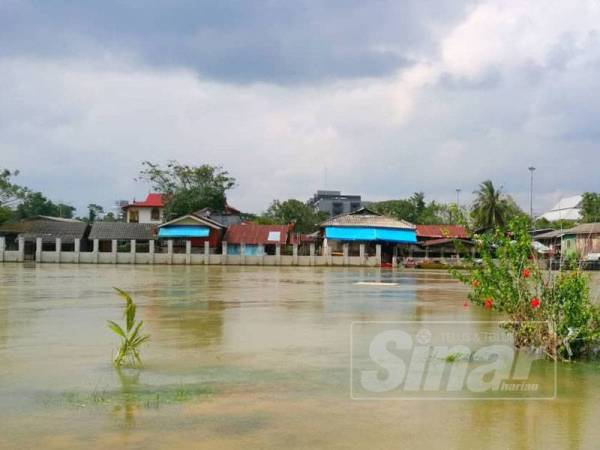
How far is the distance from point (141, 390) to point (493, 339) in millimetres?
6087

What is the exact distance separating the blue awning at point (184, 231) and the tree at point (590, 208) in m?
35.6

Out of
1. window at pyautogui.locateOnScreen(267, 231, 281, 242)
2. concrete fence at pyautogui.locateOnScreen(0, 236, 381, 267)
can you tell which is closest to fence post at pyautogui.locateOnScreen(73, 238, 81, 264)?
concrete fence at pyautogui.locateOnScreen(0, 236, 381, 267)

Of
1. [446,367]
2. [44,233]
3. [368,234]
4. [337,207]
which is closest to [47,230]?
[44,233]

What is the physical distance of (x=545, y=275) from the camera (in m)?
9.71

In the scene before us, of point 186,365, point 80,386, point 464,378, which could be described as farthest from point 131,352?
point 464,378

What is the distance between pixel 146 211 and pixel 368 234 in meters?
25.9

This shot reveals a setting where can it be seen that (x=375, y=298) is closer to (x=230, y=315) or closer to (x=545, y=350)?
(x=230, y=315)

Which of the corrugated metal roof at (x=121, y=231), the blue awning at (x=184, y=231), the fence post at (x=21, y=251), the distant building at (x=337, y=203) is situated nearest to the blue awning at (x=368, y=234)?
the blue awning at (x=184, y=231)

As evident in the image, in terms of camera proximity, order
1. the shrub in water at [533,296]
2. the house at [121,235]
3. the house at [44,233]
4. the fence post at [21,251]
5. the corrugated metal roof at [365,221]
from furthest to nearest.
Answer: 1. the house at [121,235]
2. the house at [44,233]
3. the corrugated metal roof at [365,221]
4. the fence post at [21,251]
5. the shrub in water at [533,296]

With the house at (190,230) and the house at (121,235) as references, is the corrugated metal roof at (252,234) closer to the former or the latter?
the house at (190,230)

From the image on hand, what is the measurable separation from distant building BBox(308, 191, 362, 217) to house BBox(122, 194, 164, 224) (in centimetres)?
4549

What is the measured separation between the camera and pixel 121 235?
5888 centimetres

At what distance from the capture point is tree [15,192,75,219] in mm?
72363

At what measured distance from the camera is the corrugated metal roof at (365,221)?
5603 centimetres
